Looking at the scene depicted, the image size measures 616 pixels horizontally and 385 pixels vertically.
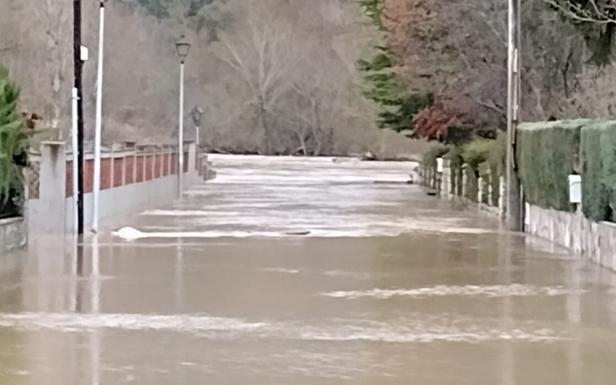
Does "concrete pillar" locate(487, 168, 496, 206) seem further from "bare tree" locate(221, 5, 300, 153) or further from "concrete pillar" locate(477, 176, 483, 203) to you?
"bare tree" locate(221, 5, 300, 153)

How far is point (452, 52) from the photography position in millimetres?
42188

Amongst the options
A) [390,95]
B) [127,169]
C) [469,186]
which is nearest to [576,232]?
[127,169]

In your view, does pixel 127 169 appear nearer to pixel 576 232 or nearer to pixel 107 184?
pixel 107 184

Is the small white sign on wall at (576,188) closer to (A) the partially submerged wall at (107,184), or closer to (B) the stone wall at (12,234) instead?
(B) the stone wall at (12,234)

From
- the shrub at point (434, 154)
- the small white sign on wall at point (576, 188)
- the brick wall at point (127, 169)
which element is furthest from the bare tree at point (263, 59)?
the small white sign on wall at point (576, 188)

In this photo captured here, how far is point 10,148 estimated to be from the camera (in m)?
23.2

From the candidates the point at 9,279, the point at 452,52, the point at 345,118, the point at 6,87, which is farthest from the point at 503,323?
the point at 345,118

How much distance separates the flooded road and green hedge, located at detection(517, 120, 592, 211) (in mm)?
1002

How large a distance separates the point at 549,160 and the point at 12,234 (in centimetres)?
962

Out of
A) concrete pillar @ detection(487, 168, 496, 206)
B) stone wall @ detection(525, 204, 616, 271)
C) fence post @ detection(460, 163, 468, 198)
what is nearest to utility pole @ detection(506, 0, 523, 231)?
stone wall @ detection(525, 204, 616, 271)

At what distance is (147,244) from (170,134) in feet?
203

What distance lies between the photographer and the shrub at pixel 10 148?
22.9 metres

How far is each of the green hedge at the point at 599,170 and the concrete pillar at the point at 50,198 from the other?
412 inches

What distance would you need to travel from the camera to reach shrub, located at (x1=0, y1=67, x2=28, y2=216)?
2292 centimetres
